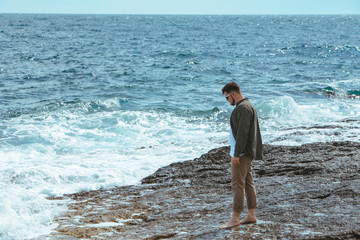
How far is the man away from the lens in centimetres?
504

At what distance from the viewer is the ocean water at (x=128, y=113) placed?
9.07 meters

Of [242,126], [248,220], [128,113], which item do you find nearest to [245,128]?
[242,126]

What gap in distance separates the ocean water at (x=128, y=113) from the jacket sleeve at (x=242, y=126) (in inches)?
119

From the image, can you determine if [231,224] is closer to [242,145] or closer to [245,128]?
[242,145]

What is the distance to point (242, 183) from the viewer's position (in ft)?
17.3

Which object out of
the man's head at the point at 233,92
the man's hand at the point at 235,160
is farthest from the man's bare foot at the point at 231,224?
the man's head at the point at 233,92

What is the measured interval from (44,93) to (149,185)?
13448 millimetres

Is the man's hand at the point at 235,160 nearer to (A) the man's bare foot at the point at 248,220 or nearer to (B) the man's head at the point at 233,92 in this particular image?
(B) the man's head at the point at 233,92

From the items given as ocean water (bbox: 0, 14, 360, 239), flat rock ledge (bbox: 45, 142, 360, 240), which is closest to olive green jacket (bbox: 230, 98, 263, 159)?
flat rock ledge (bbox: 45, 142, 360, 240)

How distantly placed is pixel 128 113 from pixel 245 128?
11.9 metres

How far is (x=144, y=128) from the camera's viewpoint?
14.7 m

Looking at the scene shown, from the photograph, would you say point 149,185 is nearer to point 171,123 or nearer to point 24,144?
point 24,144

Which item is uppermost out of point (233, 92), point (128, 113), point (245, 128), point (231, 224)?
point (233, 92)

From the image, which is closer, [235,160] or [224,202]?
[235,160]
